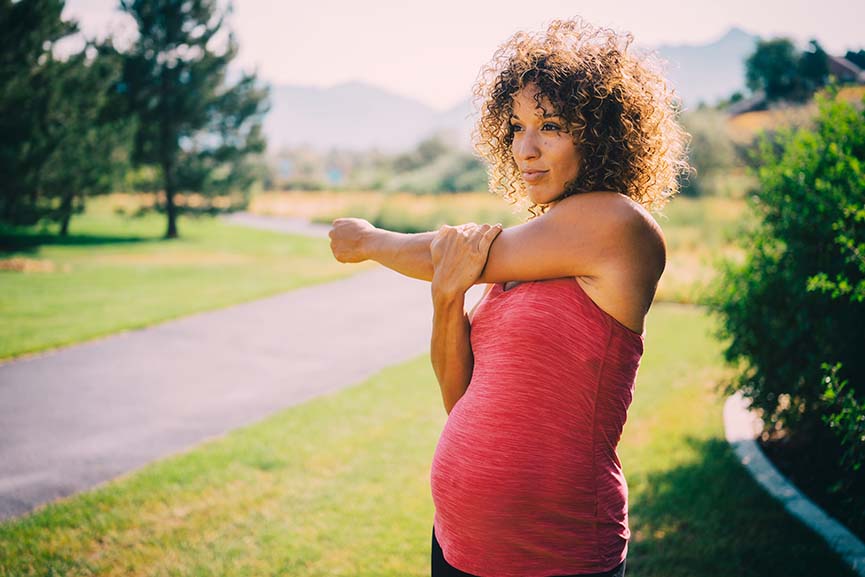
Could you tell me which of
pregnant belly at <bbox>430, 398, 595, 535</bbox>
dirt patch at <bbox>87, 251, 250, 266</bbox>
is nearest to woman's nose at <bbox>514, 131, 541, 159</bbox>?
pregnant belly at <bbox>430, 398, 595, 535</bbox>

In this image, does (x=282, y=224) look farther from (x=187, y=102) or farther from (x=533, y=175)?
(x=533, y=175)

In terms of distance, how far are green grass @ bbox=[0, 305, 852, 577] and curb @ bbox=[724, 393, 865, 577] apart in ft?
0.25

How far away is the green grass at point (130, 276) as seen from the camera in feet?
30.9

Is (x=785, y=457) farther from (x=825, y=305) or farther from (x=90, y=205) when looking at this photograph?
(x=90, y=205)

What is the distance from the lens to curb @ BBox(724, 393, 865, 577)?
3398 mm

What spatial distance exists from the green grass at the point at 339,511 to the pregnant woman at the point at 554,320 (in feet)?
7.43

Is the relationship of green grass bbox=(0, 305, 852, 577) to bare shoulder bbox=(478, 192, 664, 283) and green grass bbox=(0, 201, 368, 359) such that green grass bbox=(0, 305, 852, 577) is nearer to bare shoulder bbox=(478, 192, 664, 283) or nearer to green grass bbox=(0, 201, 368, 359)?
bare shoulder bbox=(478, 192, 664, 283)

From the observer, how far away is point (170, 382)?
6996 mm

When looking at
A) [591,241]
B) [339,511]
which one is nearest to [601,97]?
[591,241]

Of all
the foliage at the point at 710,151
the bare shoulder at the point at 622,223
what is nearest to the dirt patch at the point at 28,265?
the bare shoulder at the point at 622,223

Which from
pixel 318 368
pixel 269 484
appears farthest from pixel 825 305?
pixel 318 368

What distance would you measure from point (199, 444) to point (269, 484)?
112 cm

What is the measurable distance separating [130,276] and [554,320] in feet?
48.2

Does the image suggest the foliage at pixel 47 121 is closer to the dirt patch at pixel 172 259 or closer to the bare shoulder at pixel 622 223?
the dirt patch at pixel 172 259
